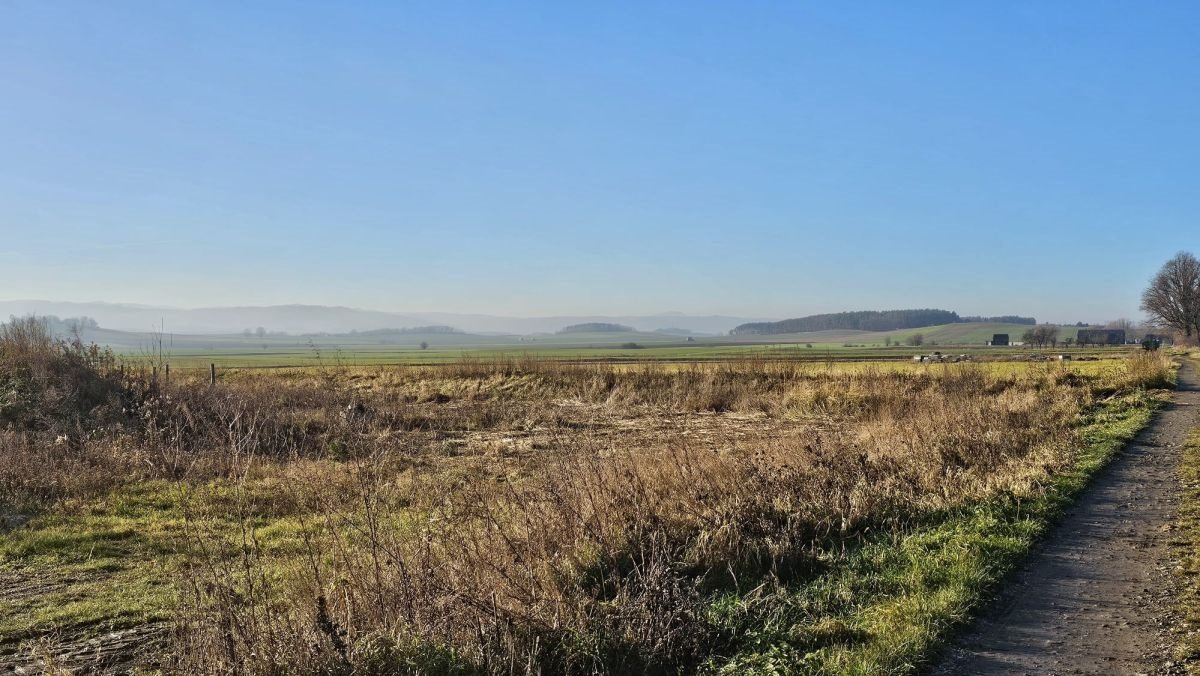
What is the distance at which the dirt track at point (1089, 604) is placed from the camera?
5.08 meters

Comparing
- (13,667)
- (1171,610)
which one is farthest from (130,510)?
(1171,610)

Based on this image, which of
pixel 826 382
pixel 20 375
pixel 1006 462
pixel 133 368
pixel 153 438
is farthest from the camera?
pixel 826 382

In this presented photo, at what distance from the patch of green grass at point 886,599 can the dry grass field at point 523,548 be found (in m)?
0.03

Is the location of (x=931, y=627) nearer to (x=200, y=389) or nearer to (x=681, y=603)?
(x=681, y=603)

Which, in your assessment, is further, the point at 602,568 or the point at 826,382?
the point at 826,382

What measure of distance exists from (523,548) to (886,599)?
3147 mm

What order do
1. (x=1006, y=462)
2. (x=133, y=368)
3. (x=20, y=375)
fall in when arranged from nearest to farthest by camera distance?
(x=1006, y=462), (x=20, y=375), (x=133, y=368)

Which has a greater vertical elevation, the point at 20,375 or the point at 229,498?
the point at 20,375

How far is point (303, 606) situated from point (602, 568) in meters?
2.56

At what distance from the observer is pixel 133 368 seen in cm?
2245

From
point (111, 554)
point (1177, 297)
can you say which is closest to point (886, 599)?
point (111, 554)

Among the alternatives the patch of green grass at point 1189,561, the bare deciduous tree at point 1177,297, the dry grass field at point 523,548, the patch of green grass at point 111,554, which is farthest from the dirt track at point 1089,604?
the bare deciduous tree at point 1177,297

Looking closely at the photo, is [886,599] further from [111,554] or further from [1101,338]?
[1101,338]

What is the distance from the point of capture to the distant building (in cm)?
11700
